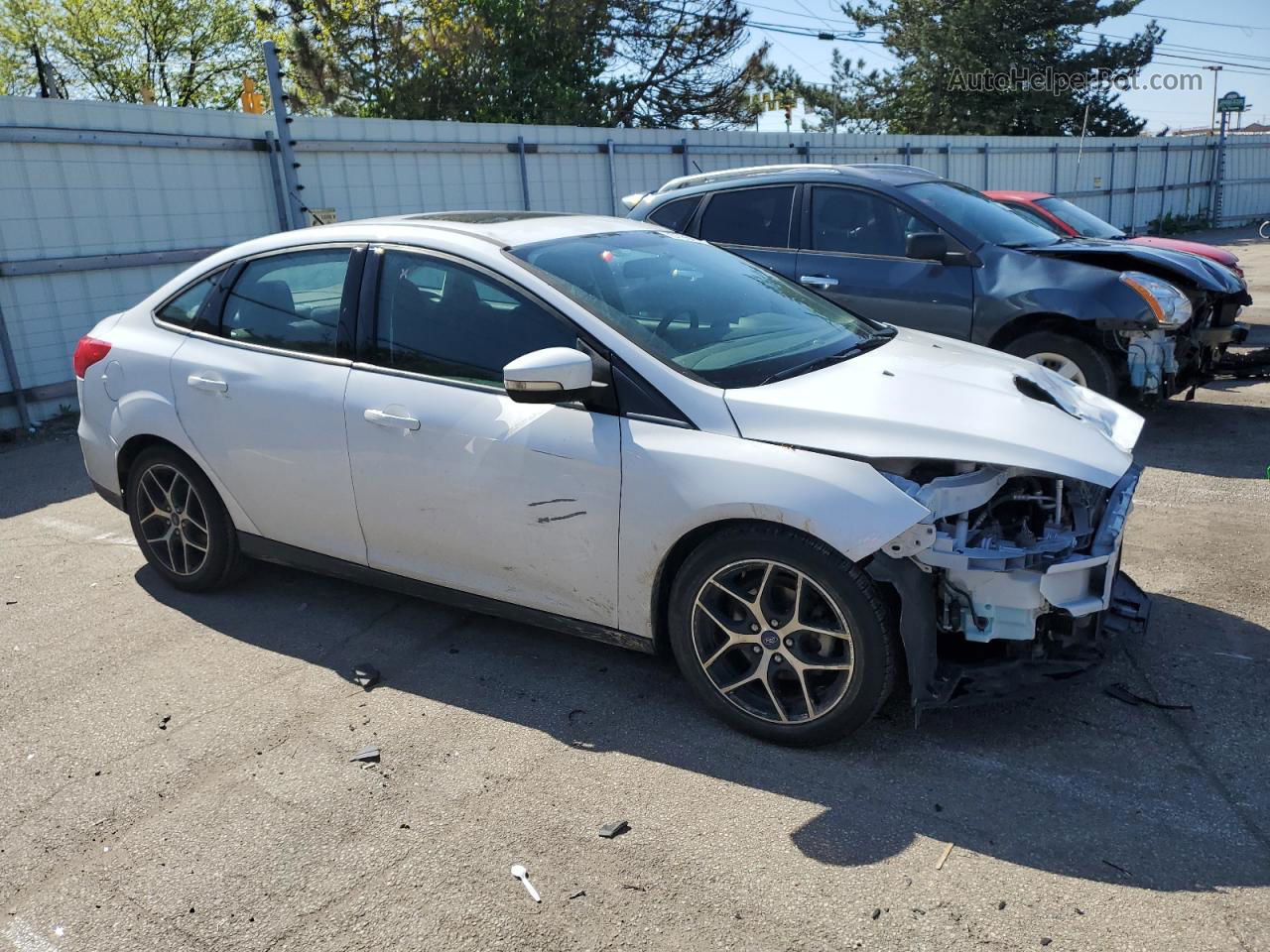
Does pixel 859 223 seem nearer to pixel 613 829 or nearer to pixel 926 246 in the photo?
pixel 926 246

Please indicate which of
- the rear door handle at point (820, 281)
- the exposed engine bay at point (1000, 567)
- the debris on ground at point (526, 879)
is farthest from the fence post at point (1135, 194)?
the debris on ground at point (526, 879)

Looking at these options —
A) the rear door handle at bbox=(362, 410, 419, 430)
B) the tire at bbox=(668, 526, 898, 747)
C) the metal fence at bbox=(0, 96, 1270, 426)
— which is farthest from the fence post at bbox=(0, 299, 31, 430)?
the tire at bbox=(668, 526, 898, 747)

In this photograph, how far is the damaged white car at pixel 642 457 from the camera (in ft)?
10.7

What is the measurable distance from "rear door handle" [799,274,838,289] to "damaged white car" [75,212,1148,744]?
9.15 feet

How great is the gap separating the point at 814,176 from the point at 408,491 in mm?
4741

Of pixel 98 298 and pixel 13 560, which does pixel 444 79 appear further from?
pixel 13 560

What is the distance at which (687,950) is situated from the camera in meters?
2.62

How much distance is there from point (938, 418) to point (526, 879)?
1877 mm

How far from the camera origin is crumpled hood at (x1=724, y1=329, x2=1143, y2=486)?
129 inches

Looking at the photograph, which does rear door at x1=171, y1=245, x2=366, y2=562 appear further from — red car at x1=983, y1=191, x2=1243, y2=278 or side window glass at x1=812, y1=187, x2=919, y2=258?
red car at x1=983, y1=191, x2=1243, y2=278

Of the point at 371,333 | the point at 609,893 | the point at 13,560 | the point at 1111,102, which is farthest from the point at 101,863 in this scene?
the point at 1111,102

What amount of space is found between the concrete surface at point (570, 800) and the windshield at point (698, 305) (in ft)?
4.09

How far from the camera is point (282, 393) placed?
437 cm

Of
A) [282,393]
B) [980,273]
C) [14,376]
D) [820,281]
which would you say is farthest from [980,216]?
[14,376]
